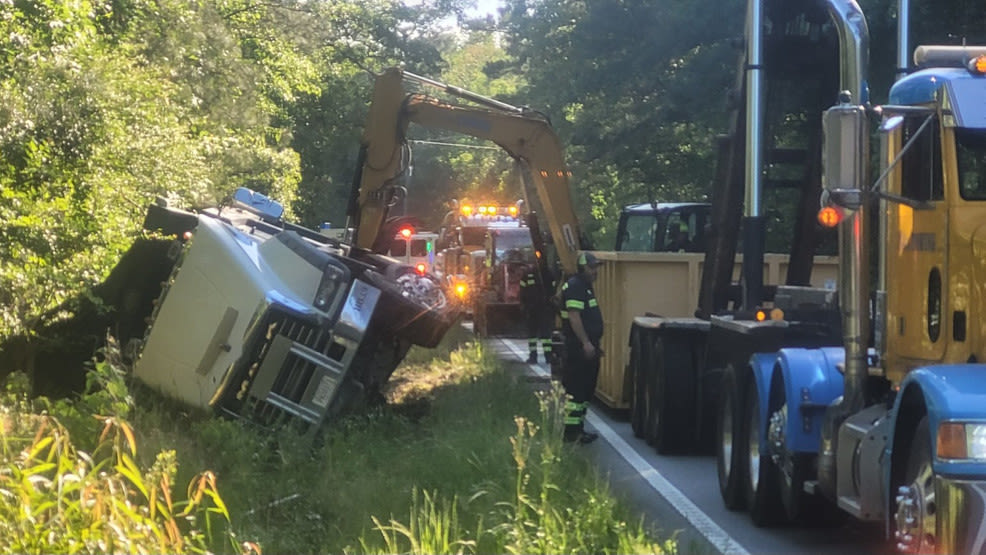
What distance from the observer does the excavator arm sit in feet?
54.5

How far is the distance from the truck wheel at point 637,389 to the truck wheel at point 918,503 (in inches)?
278

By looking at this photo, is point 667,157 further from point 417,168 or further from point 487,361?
point 417,168

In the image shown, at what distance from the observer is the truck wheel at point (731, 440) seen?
10.1m

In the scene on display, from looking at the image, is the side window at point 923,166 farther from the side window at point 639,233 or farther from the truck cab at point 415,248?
the truck cab at point 415,248

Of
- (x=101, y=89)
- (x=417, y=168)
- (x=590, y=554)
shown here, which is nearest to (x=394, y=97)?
(x=101, y=89)

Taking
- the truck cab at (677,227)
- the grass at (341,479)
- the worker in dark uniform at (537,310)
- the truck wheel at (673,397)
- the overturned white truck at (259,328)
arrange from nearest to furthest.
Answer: the grass at (341,479), the overturned white truck at (259,328), the truck wheel at (673,397), the truck cab at (677,227), the worker in dark uniform at (537,310)

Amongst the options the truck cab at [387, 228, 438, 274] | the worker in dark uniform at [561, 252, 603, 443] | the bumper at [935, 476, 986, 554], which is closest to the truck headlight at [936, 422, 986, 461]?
the bumper at [935, 476, 986, 554]

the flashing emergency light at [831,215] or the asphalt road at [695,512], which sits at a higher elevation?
the flashing emergency light at [831,215]

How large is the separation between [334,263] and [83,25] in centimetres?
556

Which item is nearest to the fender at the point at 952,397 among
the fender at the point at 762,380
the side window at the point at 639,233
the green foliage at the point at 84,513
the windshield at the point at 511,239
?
the fender at the point at 762,380

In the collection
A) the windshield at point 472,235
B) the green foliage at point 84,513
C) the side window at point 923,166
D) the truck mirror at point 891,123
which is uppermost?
the truck mirror at point 891,123

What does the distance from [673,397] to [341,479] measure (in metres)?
3.75

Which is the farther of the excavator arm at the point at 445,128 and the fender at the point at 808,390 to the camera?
the excavator arm at the point at 445,128

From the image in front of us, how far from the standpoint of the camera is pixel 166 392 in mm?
12375
